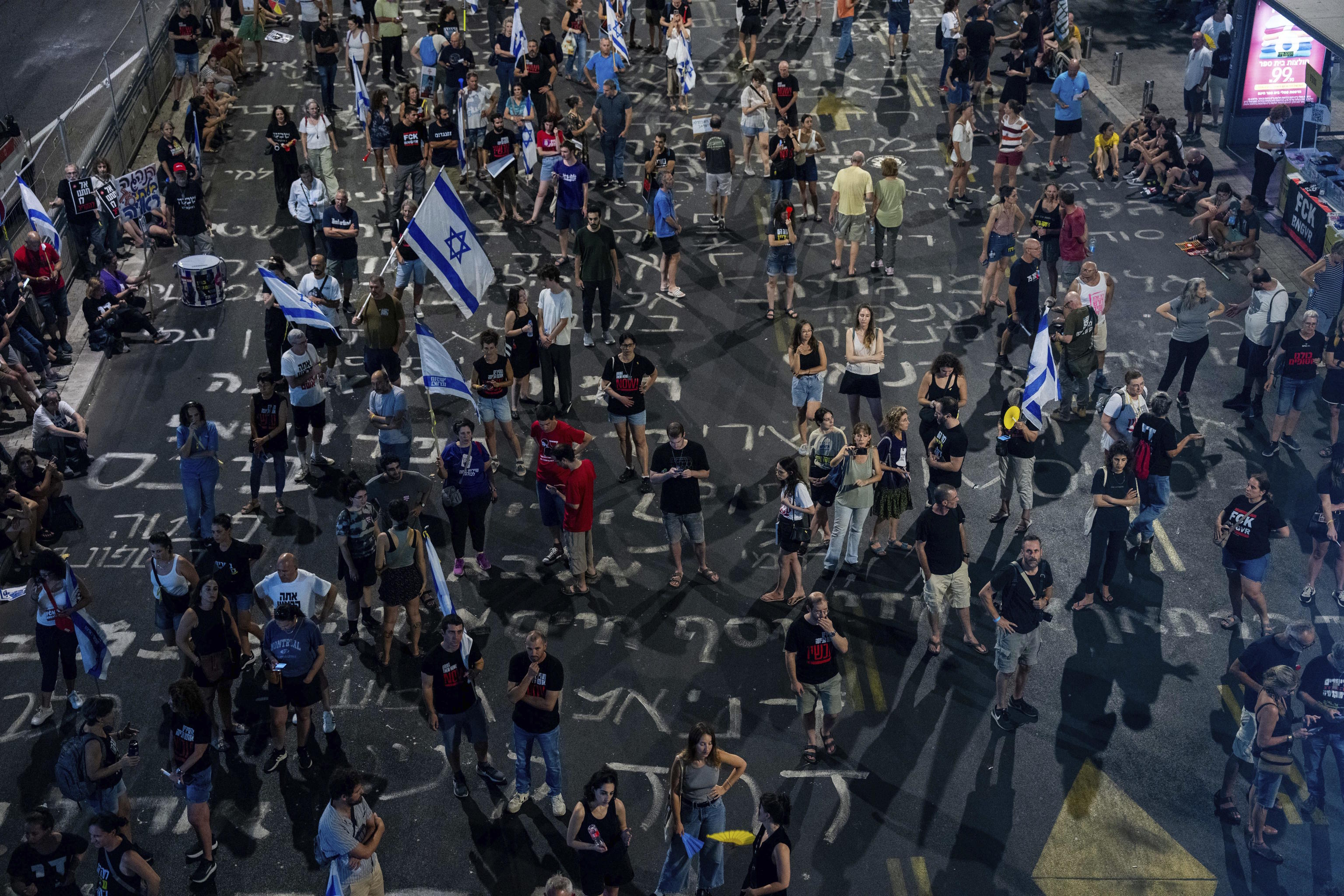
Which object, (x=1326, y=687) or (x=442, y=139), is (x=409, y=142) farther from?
(x=1326, y=687)

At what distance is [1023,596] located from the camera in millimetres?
12992

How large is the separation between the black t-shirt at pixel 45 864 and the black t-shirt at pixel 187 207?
1376 cm

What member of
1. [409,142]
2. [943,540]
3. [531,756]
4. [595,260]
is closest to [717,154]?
[595,260]

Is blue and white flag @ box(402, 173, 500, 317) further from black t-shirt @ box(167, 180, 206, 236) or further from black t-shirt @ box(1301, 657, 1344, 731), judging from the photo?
black t-shirt @ box(1301, 657, 1344, 731)

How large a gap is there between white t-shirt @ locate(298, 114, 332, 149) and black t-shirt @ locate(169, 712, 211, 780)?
1475cm

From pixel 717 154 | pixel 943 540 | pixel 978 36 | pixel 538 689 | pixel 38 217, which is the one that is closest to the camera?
pixel 538 689

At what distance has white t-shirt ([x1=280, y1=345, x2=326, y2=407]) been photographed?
17.0m

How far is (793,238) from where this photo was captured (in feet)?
65.7

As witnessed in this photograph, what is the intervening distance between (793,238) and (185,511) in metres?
9.40

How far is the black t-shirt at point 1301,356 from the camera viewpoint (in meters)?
17.0

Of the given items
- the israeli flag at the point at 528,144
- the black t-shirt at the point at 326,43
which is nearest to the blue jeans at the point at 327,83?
the black t-shirt at the point at 326,43

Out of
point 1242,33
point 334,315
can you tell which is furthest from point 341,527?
point 1242,33

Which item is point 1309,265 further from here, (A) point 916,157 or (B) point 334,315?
(B) point 334,315

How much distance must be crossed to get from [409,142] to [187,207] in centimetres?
386
